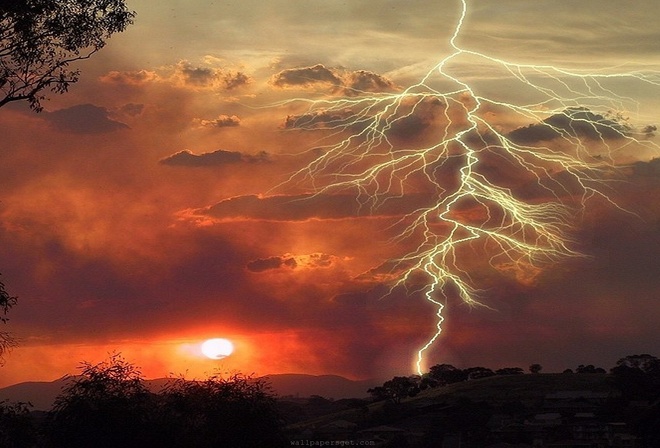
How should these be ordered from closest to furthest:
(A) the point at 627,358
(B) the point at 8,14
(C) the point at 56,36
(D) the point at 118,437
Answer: (B) the point at 8,14 → (C) the point at 56,36 → (D) the point at 118,437 → (A) the point at 627,358

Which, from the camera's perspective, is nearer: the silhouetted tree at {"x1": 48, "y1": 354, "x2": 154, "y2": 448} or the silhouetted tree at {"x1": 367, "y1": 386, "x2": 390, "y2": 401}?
the silhouetted tree at {"x1": 48, "y1": 354, "x2": 154, "y2": 448}

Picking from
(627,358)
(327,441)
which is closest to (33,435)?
(327,441)

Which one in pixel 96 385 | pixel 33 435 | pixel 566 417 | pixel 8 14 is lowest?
pixel 33 435

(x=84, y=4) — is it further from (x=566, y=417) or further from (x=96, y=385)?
(x=566, y=417)

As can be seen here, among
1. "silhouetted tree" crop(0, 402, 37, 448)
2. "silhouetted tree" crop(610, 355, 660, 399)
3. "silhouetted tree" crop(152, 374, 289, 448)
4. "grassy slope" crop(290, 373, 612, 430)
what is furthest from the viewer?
"grassy slope" crop(290, 373, 612, 430)

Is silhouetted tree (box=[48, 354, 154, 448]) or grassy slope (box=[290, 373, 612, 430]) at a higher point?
grassy slope (box=[290, 373, 612, 430])

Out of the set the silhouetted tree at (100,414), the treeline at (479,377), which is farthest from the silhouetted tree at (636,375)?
the silhouetted tree at (100,414)

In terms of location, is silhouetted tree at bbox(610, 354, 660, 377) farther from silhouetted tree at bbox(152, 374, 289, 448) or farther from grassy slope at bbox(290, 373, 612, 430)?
silhouetted tree at bbox(152, 374, 289, 448)

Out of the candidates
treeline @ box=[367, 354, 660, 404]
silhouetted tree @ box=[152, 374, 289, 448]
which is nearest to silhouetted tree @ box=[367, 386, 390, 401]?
treeline @ box=[367, 354, 660, 404]

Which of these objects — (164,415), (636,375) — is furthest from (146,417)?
(636,375)
